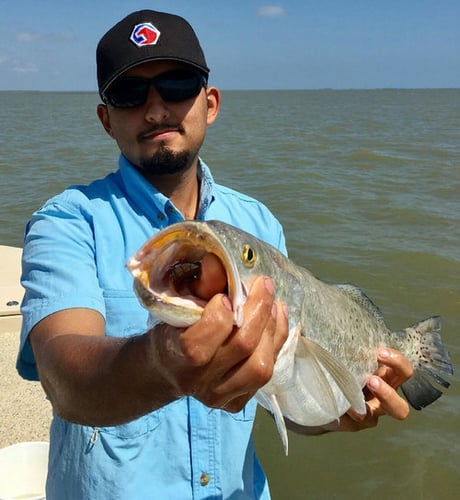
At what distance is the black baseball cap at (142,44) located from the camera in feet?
8.32

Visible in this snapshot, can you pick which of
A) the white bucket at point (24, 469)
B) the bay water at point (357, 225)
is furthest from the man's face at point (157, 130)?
the bay water at point (357, 225)

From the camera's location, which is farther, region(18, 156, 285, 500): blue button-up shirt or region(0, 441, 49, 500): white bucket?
region(0, 441, 49, 500): white bucket

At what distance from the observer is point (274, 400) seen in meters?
2.19

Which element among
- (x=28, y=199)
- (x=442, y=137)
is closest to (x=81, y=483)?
(x=28, y=199)

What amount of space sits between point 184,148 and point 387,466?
13.2 ft

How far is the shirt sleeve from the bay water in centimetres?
367

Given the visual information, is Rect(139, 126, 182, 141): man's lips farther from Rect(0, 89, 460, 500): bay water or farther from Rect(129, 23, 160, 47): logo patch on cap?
Rect(0, 89, 460, 500): bay water

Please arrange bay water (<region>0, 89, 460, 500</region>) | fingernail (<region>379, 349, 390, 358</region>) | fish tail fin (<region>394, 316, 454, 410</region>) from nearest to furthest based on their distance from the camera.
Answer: fingernail (<region>379, 349, 390, 358</region>) → fish tail fin (<region>394, 316, 454, 410</region>) → bay water (<region>0, 89, 460, 500</region>)

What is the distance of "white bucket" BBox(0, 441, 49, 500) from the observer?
3619mm

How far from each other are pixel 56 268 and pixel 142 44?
1.05 meters

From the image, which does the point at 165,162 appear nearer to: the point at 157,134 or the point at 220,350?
the point at 157,134

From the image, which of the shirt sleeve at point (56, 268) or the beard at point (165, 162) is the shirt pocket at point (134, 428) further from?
the beard at point (165, 162)

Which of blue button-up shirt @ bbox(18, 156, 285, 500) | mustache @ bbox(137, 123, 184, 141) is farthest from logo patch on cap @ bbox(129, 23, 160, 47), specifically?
blue button-up shirt @ bbox(18, 156, 285, 500)

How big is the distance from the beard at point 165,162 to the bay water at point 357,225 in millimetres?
3522
